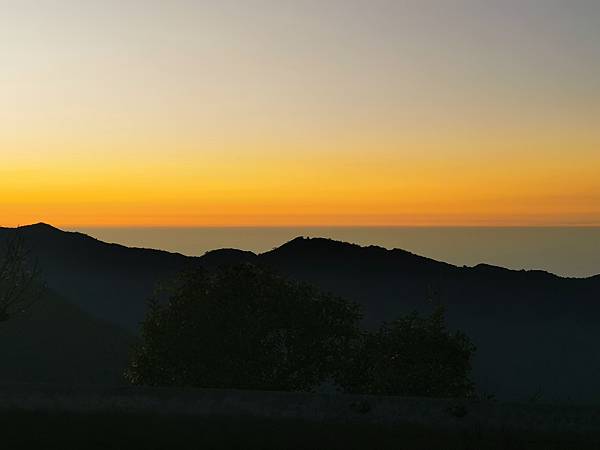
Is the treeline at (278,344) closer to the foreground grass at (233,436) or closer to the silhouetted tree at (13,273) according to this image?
the silhouetted tree at (13,273)

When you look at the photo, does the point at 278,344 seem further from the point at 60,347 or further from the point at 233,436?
the point at 60,347

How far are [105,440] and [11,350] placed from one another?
115m

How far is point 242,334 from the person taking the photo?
44.6 m

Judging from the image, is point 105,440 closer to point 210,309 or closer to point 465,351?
point 210,309

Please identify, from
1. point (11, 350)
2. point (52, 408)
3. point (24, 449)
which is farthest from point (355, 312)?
point (11, 350)

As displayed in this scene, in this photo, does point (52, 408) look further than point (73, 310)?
No

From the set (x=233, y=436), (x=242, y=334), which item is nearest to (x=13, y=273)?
(x=242, y=334)

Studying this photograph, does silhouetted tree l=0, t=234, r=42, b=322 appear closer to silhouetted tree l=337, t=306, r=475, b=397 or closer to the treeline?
the treeline

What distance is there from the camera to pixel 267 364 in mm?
44375

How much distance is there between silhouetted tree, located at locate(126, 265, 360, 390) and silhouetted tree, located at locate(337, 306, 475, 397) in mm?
1621

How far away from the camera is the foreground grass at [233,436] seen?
25.3 meters

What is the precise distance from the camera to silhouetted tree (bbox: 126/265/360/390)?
4366cm

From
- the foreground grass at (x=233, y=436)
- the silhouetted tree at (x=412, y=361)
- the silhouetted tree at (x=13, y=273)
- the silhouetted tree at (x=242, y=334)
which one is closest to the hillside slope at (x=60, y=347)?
the silhouetted tree at (x=13, y=273)

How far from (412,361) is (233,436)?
796 inches
